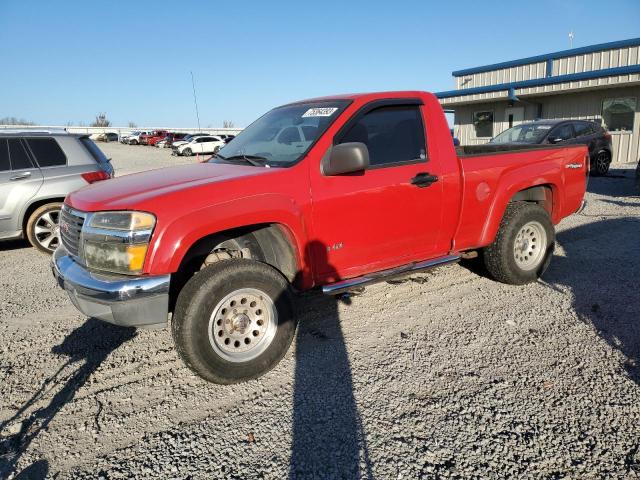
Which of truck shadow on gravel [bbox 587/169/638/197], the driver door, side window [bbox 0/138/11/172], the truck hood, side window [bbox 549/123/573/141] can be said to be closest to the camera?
the truck hood

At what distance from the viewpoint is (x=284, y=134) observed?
397 centimetres

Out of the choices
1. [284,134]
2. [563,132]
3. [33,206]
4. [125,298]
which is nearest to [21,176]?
[33,206]

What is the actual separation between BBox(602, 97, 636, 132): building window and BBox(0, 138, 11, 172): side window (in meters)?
19.0

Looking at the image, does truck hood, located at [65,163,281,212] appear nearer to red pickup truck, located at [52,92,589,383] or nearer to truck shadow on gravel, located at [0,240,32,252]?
red pickup truck, located at [52,92,589,383]

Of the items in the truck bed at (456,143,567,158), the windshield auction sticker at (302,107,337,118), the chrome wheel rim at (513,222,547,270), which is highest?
the windshield auction sticker at (302,107,337,118)

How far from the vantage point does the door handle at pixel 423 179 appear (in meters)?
3.87

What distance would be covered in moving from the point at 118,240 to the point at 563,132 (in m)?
12.0

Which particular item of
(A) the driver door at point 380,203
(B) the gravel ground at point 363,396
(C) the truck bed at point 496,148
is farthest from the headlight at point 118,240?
(C) the truck bed at point 496,148

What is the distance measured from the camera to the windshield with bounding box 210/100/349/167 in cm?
365

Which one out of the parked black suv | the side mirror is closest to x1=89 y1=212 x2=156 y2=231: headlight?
the side mirror

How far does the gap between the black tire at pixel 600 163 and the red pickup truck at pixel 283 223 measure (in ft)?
33.3

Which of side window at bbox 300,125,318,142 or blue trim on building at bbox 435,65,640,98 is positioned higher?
blue trim on building at bbox 435,65,640,98

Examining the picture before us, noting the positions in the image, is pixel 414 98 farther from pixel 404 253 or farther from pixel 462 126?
pixel 462 126

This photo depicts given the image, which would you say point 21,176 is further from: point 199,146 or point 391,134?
point 199,146
